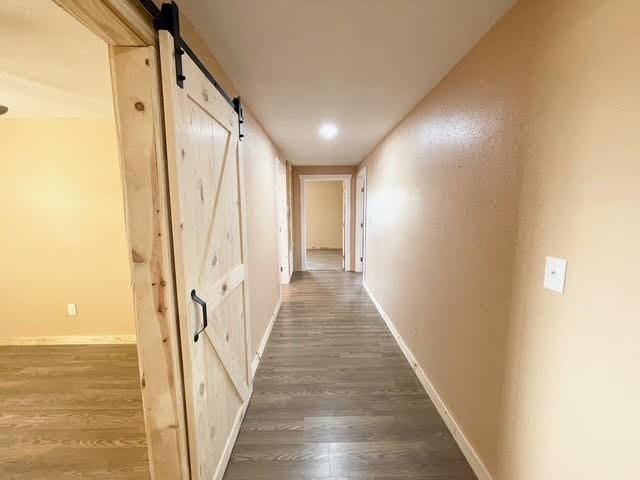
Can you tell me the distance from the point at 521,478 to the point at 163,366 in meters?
1.58

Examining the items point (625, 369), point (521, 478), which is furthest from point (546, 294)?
point (521, 478)

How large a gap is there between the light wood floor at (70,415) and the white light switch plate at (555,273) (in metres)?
2.16

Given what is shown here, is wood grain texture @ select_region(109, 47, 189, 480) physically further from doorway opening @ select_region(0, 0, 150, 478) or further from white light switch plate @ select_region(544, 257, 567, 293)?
white light switch plate @ select_region(544, 257, 567, 293)

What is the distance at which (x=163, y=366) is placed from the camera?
102 cm

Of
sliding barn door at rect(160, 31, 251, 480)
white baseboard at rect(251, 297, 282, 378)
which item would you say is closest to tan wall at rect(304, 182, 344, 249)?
white baseboard at rect(251, 297, 282, 378)

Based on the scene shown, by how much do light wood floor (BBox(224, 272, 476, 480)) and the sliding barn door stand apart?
0.23m

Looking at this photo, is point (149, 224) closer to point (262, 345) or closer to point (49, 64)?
point (49, 64)

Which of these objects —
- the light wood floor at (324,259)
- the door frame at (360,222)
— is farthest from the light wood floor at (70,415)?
the light wood floor at (324,259)

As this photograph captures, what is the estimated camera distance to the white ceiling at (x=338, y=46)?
1.17 metres

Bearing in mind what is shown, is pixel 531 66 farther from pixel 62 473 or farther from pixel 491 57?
pixel 62 473

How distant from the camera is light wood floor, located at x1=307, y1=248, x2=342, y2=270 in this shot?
20.3 ft

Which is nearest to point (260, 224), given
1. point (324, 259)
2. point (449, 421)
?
point (449, 421)

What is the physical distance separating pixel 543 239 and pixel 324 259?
610 cm

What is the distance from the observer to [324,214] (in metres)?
8.36
